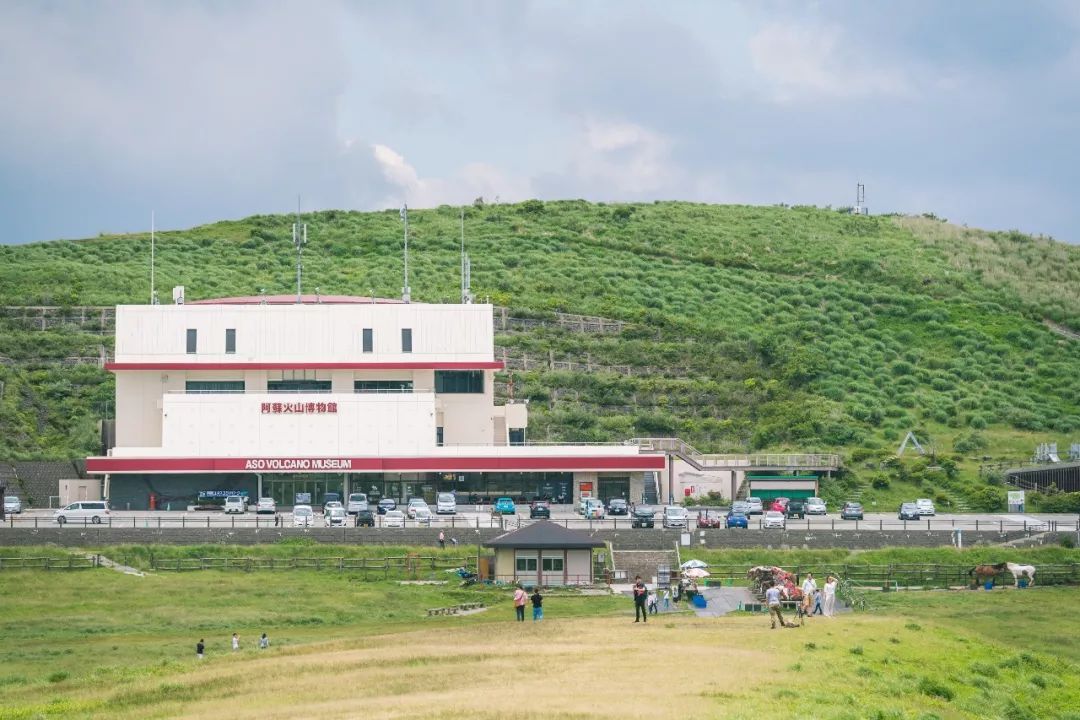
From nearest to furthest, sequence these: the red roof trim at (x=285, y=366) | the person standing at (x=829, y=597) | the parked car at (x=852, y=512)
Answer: the person standing at (x=829, y=597), the parked car at (x=852, y=512), the red roof trim at (x=285, y=366)

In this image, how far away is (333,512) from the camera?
3561 inches

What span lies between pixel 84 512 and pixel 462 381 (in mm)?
25826

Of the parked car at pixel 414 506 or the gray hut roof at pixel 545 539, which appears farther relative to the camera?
the parked car at pixel 414 506

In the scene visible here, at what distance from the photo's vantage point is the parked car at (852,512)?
9519 centimetres

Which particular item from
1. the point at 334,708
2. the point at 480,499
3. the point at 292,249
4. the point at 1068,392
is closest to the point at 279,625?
the point at 334,708

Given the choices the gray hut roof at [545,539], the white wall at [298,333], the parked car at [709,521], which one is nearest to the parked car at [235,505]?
the white wall at [298,333]

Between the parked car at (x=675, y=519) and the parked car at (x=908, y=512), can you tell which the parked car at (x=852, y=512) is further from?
the parked car at (x=675, y=519)

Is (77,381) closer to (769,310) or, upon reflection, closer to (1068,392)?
(769,310)

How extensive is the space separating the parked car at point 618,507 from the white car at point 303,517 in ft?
55.1

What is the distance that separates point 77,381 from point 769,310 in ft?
206

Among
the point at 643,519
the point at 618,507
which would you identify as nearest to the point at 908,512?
the point at 618,507

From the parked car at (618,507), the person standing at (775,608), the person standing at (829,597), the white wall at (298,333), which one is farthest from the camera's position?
the white wall at (298,333)

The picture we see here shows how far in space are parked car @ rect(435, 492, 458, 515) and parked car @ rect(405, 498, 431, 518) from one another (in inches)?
26.4

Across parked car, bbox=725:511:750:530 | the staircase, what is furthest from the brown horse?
parked car, bbox=725:511:750:530
